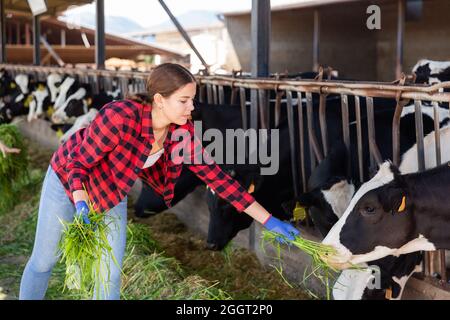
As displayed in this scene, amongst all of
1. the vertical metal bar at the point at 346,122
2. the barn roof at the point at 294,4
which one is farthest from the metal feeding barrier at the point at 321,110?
the barn roof at the point at 294,4

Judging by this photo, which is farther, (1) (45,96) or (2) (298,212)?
(1) (45,96)

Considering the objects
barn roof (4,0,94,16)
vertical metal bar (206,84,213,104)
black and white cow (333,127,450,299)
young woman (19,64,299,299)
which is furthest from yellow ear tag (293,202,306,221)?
barn roof (4,0,94,16)

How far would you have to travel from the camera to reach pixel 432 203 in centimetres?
304

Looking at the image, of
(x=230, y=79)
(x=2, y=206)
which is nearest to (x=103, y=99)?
(x=2, y=206)

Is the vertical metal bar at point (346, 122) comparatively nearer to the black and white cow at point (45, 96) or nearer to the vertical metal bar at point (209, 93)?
the vertical metal bar at point (209, 93)

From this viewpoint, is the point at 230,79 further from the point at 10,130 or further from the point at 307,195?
the point at 10,130

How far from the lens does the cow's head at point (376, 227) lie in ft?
10.0

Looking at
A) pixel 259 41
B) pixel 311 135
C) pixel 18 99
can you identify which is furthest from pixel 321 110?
pixel 18 99

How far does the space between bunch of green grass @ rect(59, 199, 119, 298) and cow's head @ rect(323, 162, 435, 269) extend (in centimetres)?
109

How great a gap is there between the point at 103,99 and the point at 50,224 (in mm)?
5128

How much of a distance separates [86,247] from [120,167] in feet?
1.37

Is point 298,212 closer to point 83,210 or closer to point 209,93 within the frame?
point 83,210

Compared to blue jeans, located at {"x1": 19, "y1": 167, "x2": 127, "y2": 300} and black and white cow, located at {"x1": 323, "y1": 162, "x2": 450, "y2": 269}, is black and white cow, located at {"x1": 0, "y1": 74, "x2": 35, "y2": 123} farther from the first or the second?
black and white cow, located at {"x1": 323, "y1": 162, "x2": 450, "y2": 269}

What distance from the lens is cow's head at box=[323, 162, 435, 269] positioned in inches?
120
